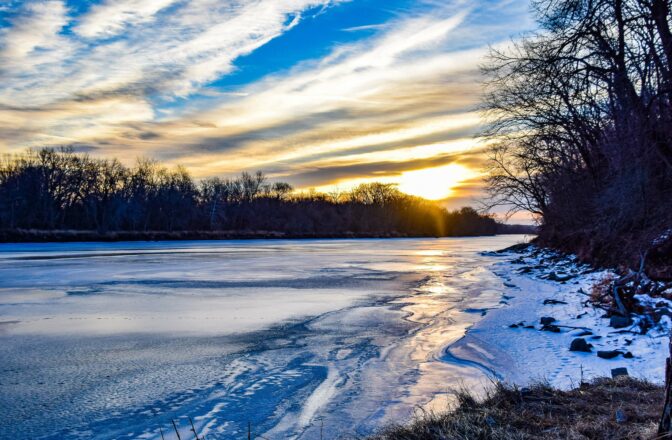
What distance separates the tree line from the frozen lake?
38.9m

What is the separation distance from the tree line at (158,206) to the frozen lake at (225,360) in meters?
38.9

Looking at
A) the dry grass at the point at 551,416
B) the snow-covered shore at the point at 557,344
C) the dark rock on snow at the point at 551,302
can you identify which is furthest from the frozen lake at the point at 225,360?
the dark rock on snow at the point at 551,302

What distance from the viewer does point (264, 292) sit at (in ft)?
47.3

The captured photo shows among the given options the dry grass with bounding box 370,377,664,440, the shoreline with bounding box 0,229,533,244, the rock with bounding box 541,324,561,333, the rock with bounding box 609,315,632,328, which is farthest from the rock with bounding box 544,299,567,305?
the shoreline with bounding box 0,229,533,244

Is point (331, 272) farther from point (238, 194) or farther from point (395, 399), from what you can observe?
point (238, 194)

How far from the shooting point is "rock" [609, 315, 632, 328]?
25.8 ft

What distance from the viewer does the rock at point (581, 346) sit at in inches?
274

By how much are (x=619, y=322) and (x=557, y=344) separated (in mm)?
1258

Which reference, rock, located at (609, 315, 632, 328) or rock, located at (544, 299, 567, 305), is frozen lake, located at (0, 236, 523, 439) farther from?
rock, located at (609, 315, 632, 328)

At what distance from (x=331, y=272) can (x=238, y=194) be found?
3469 inches

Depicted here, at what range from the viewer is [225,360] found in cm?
693

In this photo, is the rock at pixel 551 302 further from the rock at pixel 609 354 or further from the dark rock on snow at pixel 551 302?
the rock at pixel 609 354

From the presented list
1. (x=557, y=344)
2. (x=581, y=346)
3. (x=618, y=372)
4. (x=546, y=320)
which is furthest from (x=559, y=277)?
(x=618, y=372)

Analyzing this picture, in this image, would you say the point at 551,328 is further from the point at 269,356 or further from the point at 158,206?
the point at 158,206
